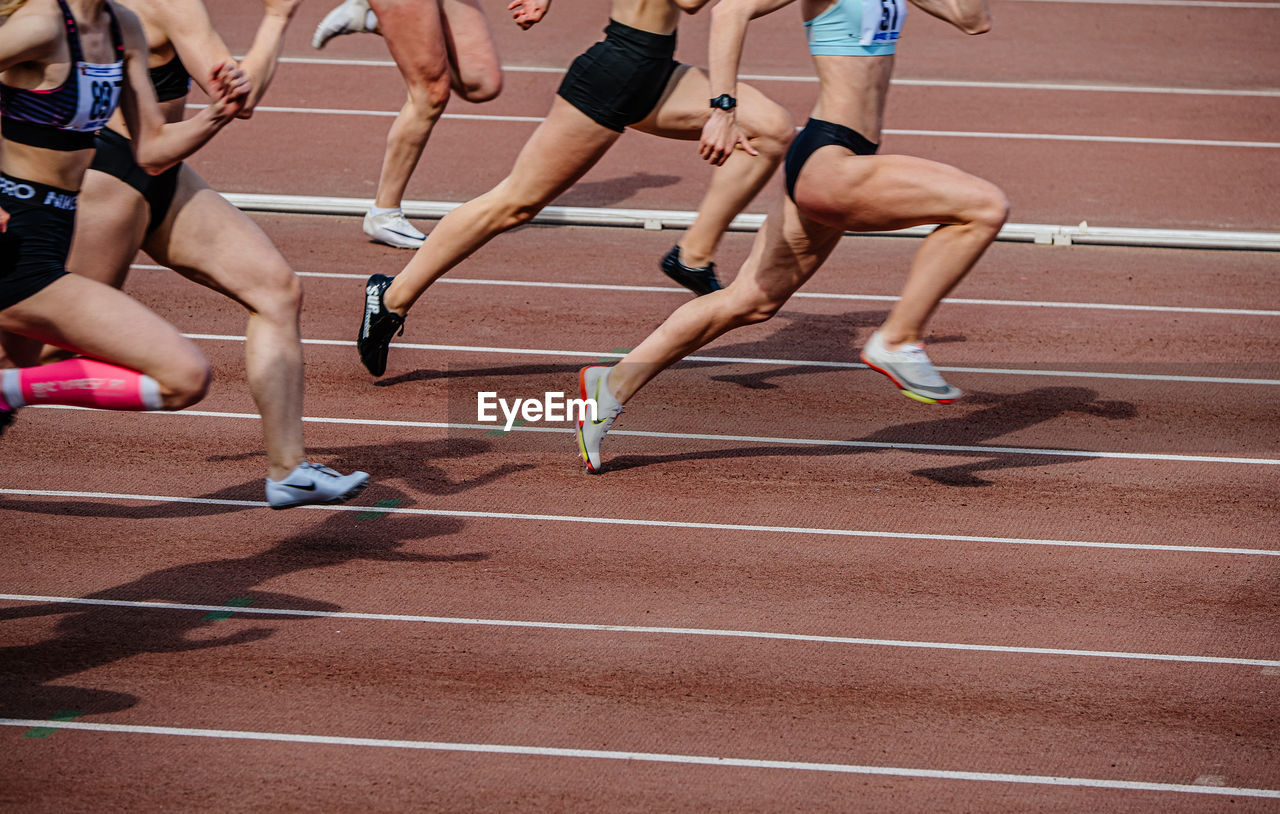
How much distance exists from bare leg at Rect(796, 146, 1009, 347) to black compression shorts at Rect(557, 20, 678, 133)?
3.58 feet

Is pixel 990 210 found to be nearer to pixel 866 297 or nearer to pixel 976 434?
pixel 976 434

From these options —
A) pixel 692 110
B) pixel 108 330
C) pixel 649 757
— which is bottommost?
pixel 649 757

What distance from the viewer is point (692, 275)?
7.10 m

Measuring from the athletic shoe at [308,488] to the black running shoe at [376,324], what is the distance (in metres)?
1.90

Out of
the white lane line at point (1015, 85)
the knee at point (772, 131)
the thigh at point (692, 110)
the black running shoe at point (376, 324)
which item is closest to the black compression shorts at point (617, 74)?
the thigh at point (692, 110)

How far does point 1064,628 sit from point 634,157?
7.66 m

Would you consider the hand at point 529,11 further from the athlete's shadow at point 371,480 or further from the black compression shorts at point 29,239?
the black compression shorts at point 29,239

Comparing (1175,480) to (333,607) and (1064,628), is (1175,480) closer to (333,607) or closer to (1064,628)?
(1064,628)

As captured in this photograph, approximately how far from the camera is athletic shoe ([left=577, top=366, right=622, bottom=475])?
637cm

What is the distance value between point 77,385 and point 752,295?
271cm

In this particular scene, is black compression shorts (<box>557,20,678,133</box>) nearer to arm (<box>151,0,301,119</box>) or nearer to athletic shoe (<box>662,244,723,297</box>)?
athletic shoe (<box>662,244,723,297</box>)

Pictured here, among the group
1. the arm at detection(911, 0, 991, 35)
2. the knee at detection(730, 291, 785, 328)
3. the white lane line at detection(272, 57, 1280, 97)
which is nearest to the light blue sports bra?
the arm at detection(911, 0, 991, 35)

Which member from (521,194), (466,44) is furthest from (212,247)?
(466,44)

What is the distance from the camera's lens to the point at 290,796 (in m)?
4.02
